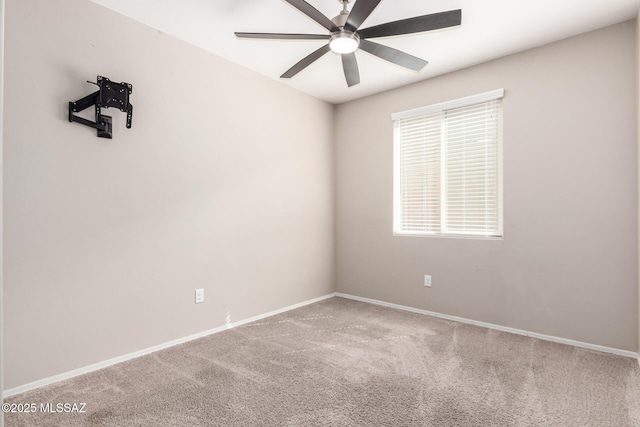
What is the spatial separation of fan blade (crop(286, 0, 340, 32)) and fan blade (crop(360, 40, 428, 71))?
0.92 ft

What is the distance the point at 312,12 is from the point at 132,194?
1.79 m

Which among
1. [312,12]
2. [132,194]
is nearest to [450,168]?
[312,12]

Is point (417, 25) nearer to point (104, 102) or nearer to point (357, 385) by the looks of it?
point (104, 102)

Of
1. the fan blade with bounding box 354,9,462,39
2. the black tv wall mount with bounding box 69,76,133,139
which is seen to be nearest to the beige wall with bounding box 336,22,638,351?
the fan blade with bounding box 354,9,462,39

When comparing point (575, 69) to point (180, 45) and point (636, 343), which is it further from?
point (180, 45)

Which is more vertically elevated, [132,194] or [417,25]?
[417,25]

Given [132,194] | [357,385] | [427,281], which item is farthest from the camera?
[427,281]

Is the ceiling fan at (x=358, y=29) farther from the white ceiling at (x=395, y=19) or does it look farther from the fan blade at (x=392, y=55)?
the white ceiling at (x=395, y=19)

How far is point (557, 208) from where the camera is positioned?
2.89 m

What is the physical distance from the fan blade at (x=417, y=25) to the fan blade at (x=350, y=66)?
0.27m

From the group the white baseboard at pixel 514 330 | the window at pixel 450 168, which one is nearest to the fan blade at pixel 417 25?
the window at pixel 450 168

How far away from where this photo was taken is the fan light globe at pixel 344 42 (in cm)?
218

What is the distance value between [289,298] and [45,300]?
2209mm

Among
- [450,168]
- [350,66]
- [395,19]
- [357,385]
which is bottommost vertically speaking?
[357,385]
